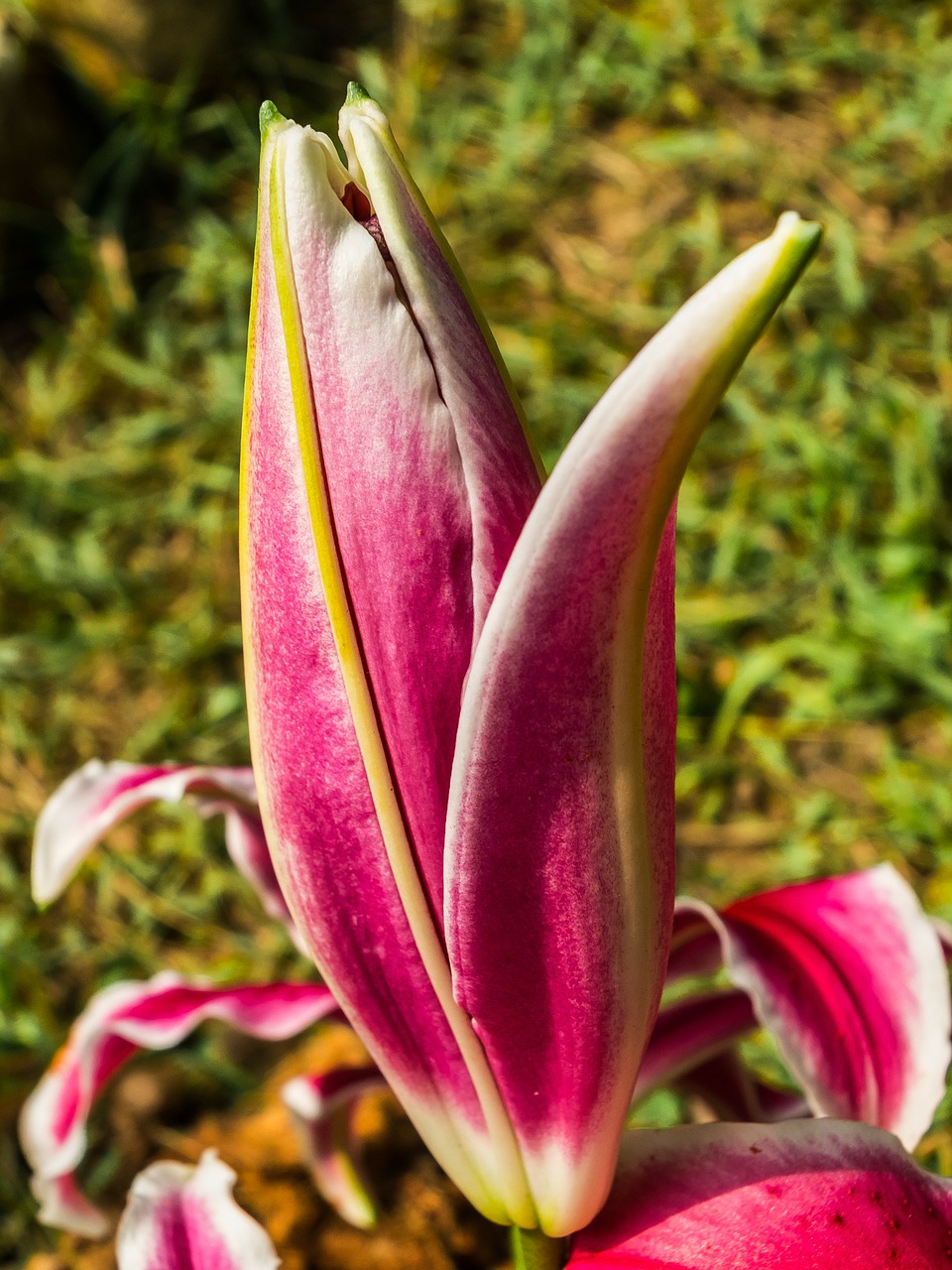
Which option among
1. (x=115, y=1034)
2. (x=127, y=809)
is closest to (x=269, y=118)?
(x=127, y=809)

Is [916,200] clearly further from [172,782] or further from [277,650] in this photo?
[277,650]

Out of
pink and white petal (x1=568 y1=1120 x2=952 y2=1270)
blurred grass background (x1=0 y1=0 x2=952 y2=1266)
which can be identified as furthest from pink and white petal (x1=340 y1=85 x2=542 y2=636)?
blurred grass background (x1=0 y1=0 x2=952 y2=1266)

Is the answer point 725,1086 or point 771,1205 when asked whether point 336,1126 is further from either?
point 771,1205

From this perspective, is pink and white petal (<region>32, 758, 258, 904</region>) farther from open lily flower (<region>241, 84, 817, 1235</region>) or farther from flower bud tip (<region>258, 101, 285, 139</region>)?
flower bud tip (<region>258, 101, 285, 139</region>)

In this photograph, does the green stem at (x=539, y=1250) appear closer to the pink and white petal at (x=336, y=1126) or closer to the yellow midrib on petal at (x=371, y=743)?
the yellow midrib on petal at (x=371, y=743)

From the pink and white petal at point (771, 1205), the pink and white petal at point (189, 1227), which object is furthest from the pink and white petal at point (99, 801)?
the pink and white petal at point (771, 1205)
